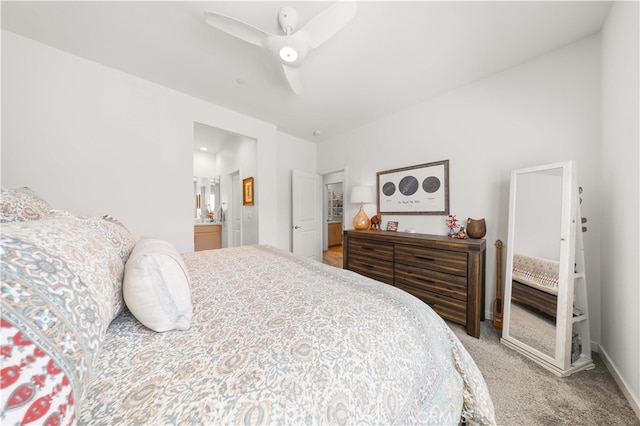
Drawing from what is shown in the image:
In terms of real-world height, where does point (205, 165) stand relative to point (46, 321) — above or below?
above

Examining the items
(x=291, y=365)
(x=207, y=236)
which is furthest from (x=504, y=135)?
(x=207, y=236)

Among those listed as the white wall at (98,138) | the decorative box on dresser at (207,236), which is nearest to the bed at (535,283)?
the white wall at (98,138)

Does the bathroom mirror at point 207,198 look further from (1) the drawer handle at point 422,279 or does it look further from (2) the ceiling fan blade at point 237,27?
(1) the drawer handle at point 422,279

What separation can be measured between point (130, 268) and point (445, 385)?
1268mm

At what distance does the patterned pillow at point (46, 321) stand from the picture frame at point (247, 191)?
122 inches

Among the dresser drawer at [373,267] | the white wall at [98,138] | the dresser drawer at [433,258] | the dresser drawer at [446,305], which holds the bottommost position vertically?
the dresser drawer at [446,305]

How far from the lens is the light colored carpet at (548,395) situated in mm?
1190

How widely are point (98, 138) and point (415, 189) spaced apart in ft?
11.8

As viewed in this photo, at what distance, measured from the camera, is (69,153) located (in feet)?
6.48

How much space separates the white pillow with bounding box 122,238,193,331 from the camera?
Result: 0.72 metres

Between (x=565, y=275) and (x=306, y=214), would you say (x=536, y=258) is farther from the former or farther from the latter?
(x=306, y=214)

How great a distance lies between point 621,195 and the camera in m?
1.39

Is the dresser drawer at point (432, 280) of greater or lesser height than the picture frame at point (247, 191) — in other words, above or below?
below

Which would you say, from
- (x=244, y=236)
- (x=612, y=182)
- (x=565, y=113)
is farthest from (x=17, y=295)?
(x=244, y=236)
